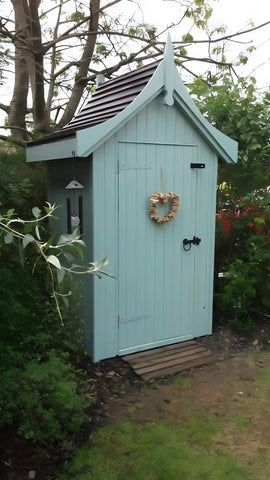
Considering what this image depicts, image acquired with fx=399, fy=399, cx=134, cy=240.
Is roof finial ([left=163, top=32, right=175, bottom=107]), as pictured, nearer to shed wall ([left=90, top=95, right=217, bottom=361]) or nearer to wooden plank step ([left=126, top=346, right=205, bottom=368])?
shed wall ([left=90, top=95, right=217, bottom=361])

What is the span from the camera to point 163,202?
438 cm

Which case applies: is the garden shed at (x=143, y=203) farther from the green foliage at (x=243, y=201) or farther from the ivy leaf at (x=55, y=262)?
the ivy leaf at (x=55, y=262)

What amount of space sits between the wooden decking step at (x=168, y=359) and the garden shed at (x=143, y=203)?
0.36 ft

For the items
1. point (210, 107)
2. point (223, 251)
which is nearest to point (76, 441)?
point (223, 251)

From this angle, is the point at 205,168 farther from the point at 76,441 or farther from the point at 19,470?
the point at 19,470

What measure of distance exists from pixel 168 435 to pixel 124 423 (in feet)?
1.28

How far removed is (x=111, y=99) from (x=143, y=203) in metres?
1.36

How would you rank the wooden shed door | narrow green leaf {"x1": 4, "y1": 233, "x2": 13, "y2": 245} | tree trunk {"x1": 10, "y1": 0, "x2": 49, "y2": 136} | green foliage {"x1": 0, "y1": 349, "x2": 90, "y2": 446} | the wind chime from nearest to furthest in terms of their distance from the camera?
narrow green leaf {"x1": 4, "y1": 233, "x2": 13, "y2": 245} < green foliage {"x1": 0, "y1": 349, "x2": 90, "y2": 446} < the wind chime < the wooden shed door < tree trunk {"x1": 10, "y1": 0, "x2": 49, "y2": 136}

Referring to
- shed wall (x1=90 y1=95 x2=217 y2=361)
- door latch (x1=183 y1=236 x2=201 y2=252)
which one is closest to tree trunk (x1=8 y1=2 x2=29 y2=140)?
shed wall (x1=90 y1=95 x2=217 y2=361)

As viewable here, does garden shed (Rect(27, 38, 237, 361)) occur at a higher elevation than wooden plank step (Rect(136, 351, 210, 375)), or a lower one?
higher

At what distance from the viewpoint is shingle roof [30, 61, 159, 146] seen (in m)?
4.21

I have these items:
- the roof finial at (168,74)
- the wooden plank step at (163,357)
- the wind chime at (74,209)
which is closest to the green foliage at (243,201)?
the wooden plank step at (163,357)

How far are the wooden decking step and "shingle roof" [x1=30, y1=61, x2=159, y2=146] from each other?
2.47 meters

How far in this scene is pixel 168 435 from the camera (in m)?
3.15
